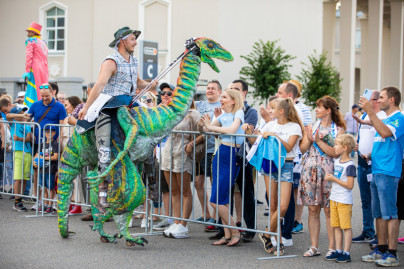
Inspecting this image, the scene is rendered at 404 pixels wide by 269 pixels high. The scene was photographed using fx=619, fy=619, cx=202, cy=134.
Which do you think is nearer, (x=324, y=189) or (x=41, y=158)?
(x=324, y=189)

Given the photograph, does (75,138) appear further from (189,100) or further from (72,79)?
(72,79)

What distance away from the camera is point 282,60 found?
26.8m

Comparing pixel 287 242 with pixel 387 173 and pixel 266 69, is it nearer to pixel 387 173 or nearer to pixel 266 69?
pixel 387 173

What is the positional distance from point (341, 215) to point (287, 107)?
138 cm

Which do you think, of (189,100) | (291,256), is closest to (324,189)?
(291,256)

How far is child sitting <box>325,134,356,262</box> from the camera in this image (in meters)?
6.74

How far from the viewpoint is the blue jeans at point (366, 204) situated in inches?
317

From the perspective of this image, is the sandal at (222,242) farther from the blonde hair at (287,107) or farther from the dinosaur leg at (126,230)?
the blonde hair at (287,107)

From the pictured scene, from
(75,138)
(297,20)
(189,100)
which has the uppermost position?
(297,20)

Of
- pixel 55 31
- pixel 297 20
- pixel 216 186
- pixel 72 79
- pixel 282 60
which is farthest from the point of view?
pixel 55 31

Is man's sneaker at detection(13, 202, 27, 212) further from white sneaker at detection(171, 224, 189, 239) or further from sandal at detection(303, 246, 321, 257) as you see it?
sandal at detection(303, 246, 321, 257)

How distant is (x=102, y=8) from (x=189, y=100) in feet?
76.1

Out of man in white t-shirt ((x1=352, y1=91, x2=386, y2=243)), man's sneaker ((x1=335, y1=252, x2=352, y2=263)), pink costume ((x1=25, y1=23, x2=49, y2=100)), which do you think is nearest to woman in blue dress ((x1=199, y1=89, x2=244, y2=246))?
man's sneaker ((x1=335, y1=252, x2=352, y2=263))

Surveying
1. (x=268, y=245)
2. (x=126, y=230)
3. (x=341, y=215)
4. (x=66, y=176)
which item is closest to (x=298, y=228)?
(x=268, y=245)
